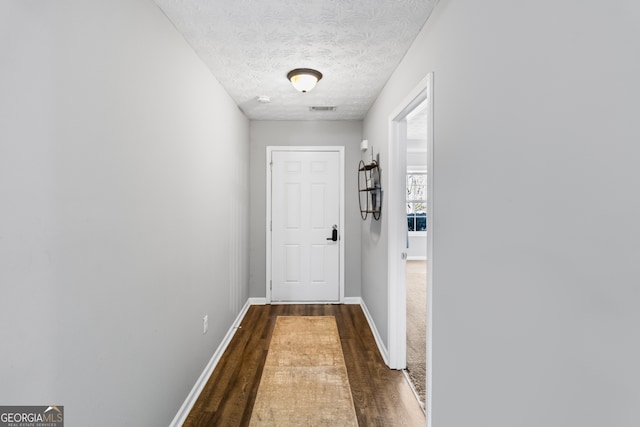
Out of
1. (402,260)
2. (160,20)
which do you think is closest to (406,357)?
(402,260)

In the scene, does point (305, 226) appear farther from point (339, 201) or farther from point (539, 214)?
point (539, 214)

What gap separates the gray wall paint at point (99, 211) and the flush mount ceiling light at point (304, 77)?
0.71 metres

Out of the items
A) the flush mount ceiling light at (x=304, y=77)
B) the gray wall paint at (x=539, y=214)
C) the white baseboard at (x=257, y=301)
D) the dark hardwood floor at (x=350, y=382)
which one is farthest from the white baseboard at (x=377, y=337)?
the flush mount ceiling light at (x=304, y=77)

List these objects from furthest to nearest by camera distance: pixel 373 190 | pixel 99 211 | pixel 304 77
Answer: pixel 373 190 → pixel 304 77 → pixel 99 211

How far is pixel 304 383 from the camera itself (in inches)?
92.0

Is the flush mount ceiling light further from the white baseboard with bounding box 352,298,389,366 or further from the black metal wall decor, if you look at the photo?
the white baseboard with bounding box 352,298,389,366

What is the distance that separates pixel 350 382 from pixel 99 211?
204cm

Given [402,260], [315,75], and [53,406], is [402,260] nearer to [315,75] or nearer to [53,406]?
[315,75]

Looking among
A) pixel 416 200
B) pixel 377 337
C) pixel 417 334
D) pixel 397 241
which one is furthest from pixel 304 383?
pixel 416 200

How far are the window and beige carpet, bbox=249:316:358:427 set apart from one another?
446 centimetres

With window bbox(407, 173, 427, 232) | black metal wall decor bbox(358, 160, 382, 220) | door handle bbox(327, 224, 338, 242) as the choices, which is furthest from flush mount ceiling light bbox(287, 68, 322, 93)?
window bbox(407, 173, 427, 232)

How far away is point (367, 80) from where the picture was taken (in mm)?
2734

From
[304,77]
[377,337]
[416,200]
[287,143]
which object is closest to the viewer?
[304,77]

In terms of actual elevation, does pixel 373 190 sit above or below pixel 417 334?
above
